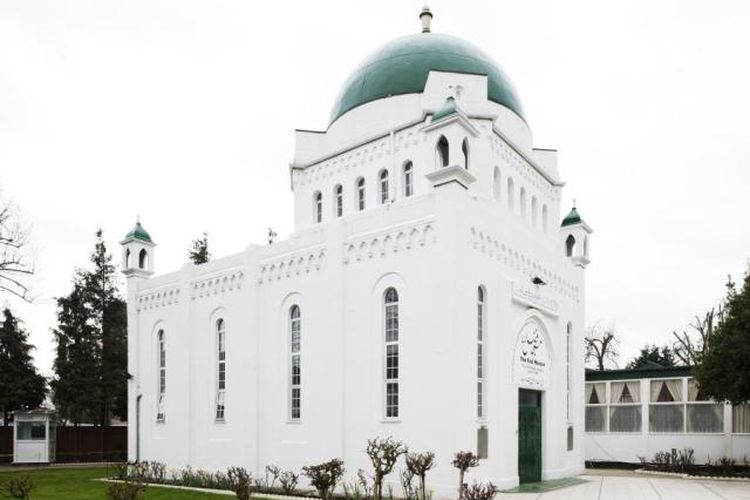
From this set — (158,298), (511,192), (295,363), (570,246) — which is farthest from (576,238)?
(158,298)

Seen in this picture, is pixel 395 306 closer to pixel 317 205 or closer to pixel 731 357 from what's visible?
pixel 317 205

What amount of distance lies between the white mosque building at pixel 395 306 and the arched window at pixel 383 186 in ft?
0.24

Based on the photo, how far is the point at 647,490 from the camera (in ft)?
59.5

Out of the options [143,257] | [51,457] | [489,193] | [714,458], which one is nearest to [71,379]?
[51,457]

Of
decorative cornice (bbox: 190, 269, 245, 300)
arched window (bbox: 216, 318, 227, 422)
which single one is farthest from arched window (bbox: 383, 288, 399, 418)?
arched window (bbox: 216, 318, 227, 422)

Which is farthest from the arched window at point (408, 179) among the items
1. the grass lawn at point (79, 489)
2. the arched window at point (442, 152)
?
the grass lawn at point (79, 489)

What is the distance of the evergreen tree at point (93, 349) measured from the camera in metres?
38.1

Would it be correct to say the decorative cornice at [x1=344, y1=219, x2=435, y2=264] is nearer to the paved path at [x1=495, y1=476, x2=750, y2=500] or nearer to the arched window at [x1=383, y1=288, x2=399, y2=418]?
the arched window at [x1=383, y1=288, x2=399, y2=418]

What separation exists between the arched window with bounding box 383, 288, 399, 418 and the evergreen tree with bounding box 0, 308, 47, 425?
29.2 meters

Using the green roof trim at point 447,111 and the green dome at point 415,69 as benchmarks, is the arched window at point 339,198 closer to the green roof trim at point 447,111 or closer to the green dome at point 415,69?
the green dome at point 415,69

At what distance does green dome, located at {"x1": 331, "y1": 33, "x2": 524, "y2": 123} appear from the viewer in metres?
23.7

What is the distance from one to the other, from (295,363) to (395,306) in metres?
4.50

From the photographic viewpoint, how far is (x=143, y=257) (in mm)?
28203

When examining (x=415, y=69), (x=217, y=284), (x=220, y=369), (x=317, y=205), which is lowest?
(x=220, y=369)
